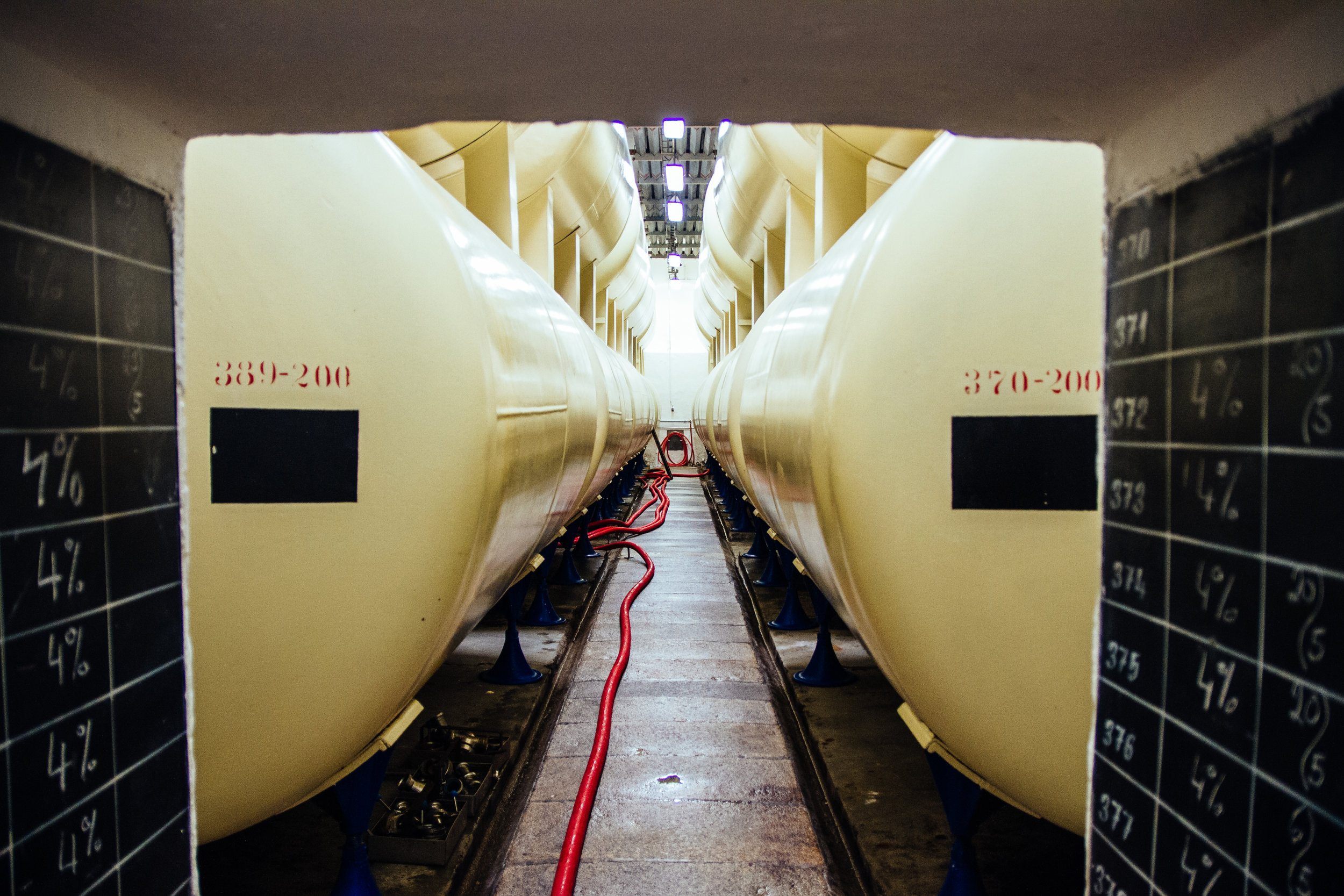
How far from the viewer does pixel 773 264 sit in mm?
6402

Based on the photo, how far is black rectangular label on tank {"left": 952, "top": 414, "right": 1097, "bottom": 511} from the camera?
148 cm

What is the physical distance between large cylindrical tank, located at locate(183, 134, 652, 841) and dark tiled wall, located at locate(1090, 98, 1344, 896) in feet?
3.92

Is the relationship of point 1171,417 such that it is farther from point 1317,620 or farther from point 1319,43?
point 1319,43

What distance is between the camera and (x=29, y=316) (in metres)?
0.77

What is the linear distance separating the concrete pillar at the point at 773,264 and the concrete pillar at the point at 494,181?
3280mm

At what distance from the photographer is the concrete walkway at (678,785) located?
2578 mm

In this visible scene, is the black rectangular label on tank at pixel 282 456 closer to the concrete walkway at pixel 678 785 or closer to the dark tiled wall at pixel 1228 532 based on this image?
the dark tiled wall at pixel 1228 532

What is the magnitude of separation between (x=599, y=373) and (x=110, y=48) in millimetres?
3332

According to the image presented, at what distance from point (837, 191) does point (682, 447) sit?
16076 millimetres

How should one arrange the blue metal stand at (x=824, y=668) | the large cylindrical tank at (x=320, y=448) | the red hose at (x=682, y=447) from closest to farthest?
the large cylindrical tank at (x=320, y=448), the blue metal stand at (x=824, y=668), the red hose at (x=682, y=447)

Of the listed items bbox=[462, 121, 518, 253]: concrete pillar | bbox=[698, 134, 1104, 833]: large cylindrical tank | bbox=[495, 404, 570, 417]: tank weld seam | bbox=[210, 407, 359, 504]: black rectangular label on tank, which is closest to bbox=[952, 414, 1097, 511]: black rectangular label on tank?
bbox=[698, 134, 1104, 833]: large cylindrical tank

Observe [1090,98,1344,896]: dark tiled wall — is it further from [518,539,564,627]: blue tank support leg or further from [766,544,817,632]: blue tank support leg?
[518,539,564,627]: blue tank support leg

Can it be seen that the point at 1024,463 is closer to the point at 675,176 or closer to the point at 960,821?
the point at 960,821

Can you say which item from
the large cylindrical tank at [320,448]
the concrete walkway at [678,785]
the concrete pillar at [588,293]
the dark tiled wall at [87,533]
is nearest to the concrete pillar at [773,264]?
the concrete pillar at [588,293]
